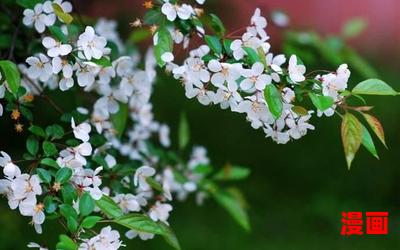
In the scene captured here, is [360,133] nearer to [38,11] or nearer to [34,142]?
[34,142]

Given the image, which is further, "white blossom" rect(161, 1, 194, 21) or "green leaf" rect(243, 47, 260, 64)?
"white blossom" rect(161, 1, 194, 21)

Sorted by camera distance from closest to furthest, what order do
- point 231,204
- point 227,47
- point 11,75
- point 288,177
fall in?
1. point 11,75
2. point 227,47
3. point 231,204
4. point 288,177

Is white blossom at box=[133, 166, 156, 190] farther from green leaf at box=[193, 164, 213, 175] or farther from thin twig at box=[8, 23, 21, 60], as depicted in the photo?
green leaf at box=[193, 164, 213, 175]

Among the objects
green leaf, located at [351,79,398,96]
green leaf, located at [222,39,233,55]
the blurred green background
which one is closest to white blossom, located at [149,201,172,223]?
green leaf, located at [222,39,233,55]

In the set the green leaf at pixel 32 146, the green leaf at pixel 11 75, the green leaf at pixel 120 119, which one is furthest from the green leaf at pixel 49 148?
the green leaf at pixel 120 119

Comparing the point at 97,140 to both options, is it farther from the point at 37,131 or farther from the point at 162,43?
the point at 162,43

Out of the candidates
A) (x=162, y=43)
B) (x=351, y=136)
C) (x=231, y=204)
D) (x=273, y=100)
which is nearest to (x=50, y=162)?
(x=162, y=43)
